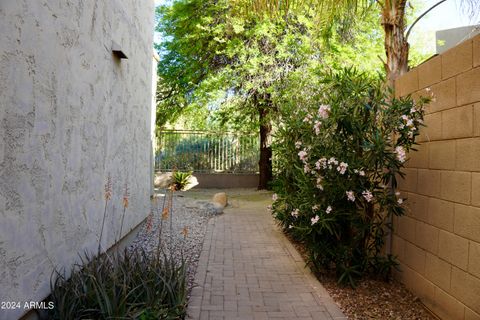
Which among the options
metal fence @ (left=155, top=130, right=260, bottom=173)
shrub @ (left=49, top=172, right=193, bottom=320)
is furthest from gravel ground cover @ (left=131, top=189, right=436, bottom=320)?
metal fence @ (left=155, top=130, right=260, bottom=173)

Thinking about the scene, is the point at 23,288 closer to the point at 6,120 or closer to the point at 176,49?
the point at 6,120

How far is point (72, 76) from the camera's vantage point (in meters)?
3.86

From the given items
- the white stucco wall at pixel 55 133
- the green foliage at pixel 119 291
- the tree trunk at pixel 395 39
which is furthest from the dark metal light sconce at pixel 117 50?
the tree trunk at pixel 395 39

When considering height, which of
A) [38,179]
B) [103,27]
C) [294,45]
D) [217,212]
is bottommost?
[217,212]

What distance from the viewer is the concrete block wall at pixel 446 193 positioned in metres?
3.41

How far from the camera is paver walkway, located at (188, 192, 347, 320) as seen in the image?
4109mm

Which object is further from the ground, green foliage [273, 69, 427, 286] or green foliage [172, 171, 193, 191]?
green foliage [273, 69, 427, 286]

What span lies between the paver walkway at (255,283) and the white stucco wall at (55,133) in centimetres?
143

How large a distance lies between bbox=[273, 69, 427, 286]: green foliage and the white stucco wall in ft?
8.23

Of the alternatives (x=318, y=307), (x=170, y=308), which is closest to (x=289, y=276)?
(x=318, y=307)

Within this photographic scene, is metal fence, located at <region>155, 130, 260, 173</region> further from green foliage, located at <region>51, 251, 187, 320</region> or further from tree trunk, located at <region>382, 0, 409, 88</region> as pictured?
green foliage, located at <region>51, 251, 187, 320</region>

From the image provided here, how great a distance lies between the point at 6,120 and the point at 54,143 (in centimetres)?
80

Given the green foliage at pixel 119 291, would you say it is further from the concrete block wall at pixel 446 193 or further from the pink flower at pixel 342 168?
the concrete block wall at pixel 446 193

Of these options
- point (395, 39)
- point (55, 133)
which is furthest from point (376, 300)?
point (55, 133)
